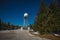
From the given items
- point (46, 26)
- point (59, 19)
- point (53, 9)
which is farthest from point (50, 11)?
point (59, 19)

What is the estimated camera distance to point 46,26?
33.9 metres

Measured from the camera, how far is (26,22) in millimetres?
141000

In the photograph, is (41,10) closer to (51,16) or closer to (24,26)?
(51,16)

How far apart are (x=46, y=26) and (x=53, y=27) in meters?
2.49

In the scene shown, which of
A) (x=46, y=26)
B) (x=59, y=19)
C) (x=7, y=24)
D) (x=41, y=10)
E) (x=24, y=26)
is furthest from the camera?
(x=24, y=26)

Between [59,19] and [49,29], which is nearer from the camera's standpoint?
[59,19]

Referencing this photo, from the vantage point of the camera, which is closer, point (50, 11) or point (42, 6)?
point (50, 11)

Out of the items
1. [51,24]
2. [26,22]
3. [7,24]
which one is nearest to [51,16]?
[51,24]

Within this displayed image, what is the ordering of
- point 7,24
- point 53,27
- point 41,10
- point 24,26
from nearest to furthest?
point 53,27 < point 41,10 < point 7,24 < point 24,26

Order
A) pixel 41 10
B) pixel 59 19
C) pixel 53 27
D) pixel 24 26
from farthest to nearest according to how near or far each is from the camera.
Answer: pixel 24 26
pixel 41 10
pixel 53 27
pixel 59 19

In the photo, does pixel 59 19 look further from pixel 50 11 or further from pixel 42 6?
pixel 42 6

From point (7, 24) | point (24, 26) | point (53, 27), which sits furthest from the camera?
point (24, 26)

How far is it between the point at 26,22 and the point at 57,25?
112308mm

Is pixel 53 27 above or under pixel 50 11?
under
